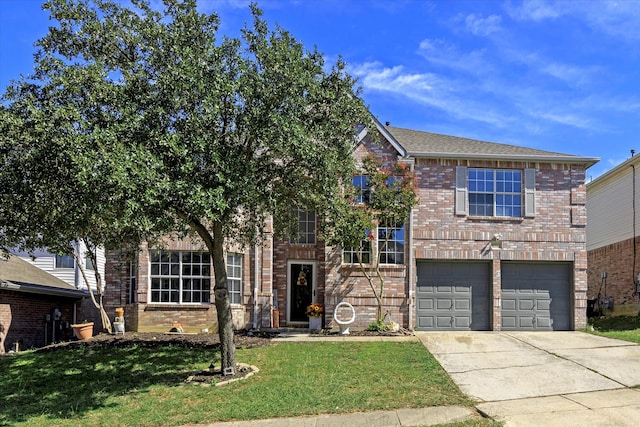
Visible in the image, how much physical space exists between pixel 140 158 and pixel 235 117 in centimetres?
213

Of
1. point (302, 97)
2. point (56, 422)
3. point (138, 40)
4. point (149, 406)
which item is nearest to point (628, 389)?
point (302, 97)

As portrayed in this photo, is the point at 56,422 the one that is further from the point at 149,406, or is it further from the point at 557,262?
the point at 557,262

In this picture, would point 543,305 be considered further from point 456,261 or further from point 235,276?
point 235,276

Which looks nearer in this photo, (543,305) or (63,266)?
(543,305)

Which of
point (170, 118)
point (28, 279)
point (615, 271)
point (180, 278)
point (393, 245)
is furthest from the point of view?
point (615, 271)

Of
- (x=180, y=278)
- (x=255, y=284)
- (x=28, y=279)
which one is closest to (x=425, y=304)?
(x=255, y=284)

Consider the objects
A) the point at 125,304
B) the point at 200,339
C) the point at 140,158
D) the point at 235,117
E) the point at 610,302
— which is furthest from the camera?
the point at 610,302

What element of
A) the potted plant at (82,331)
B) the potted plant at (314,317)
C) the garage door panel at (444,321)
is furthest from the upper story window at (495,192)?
the potted plant at (82,331)

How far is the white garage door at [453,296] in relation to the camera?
17266mm

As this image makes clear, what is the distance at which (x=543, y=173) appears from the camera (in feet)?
57.8

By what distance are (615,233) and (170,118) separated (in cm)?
1825

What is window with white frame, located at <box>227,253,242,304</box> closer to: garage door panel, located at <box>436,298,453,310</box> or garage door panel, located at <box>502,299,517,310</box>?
garage door panel, located at <box>436,298,453,310</box>

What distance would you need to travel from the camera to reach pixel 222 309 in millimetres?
11562

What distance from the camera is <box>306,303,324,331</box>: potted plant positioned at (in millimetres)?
16797
